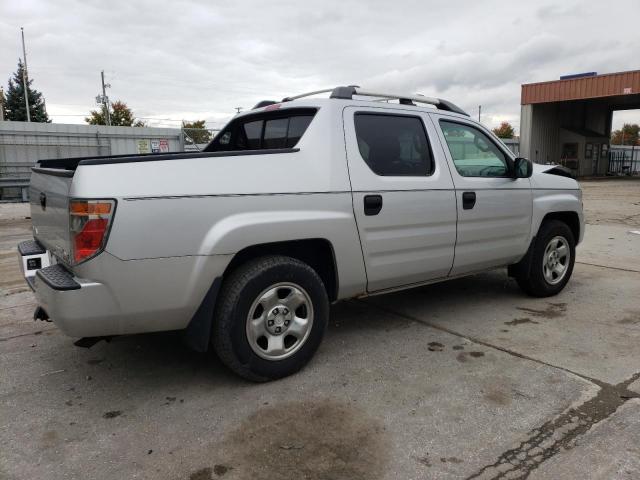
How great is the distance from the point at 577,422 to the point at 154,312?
7.95 feet

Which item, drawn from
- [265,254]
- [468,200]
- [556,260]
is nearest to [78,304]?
[265,254]

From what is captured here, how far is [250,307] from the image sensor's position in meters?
3.13

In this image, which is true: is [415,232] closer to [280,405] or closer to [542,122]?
[280,405]

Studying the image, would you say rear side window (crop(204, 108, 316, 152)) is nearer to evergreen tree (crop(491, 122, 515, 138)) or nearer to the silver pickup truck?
the silver pickup truck

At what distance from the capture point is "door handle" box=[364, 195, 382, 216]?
3.58m

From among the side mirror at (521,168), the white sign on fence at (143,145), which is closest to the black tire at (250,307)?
the side mirror at (521,168)

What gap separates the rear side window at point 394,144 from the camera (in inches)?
147

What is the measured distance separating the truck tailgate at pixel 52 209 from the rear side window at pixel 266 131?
1.57 meters

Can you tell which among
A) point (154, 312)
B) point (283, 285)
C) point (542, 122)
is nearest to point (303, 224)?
point (283, 285)

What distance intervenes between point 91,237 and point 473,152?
322 cm

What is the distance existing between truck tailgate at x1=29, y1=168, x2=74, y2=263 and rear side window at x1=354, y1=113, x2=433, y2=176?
193 cm

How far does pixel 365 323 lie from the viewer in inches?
179

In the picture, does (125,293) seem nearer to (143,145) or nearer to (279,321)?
(279,321)

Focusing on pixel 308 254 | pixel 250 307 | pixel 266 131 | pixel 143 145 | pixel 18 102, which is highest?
pixel 18 102
